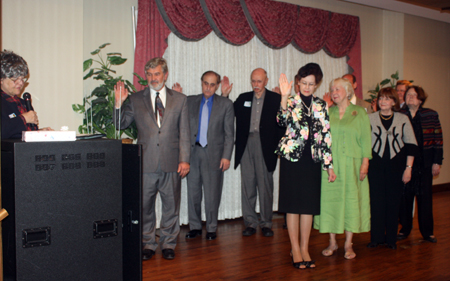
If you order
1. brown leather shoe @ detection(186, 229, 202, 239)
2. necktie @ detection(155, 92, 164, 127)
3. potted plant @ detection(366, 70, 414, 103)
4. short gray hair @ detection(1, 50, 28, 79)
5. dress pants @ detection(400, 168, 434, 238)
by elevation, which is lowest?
brown leather shoe @ detection(186, 229, 202, 239)

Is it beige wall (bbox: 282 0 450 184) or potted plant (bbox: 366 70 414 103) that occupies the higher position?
beige wall (bbox: 282 0 450 184)

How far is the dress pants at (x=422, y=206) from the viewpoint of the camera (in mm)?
4266

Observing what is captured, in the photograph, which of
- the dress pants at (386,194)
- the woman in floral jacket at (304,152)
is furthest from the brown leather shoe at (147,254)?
the dress pants at (386,194)

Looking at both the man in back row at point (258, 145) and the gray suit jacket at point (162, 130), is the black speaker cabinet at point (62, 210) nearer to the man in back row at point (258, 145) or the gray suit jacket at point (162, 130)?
the gray suit jacket at point (162, 130)

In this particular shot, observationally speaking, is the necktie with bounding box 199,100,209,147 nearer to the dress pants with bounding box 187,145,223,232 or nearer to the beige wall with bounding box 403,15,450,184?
the dress pants with bounding box 187,145,223,232

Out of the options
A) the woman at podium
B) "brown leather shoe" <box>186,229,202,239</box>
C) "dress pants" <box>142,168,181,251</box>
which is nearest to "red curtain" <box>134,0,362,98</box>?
"dress pants" <box>142,168,181,251</box>

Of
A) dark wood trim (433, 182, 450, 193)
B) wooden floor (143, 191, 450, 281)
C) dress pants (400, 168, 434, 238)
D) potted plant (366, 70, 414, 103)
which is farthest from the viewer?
dark wood trim (433, 182, 450, 193)

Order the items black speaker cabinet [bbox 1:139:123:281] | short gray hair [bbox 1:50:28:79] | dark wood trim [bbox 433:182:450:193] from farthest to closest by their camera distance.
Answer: dark wood trim [bbox 433:182:450:193] < short gray hair [bbox 1:50:28:79] < black speaker cabinet [bbox 1:139:123:281]

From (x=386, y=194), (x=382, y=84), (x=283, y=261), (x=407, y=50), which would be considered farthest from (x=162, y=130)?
(x=407, y=50)

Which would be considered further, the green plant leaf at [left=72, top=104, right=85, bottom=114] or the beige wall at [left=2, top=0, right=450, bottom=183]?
the green plant leaf at [left=72, top=104, right=85, bottom=114]

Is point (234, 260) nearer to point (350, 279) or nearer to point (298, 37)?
point (350, 279)

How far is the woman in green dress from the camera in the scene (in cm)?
358

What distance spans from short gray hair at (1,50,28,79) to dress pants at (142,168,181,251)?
142 centimetres

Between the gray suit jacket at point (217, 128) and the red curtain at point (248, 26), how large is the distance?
80 centimetres
